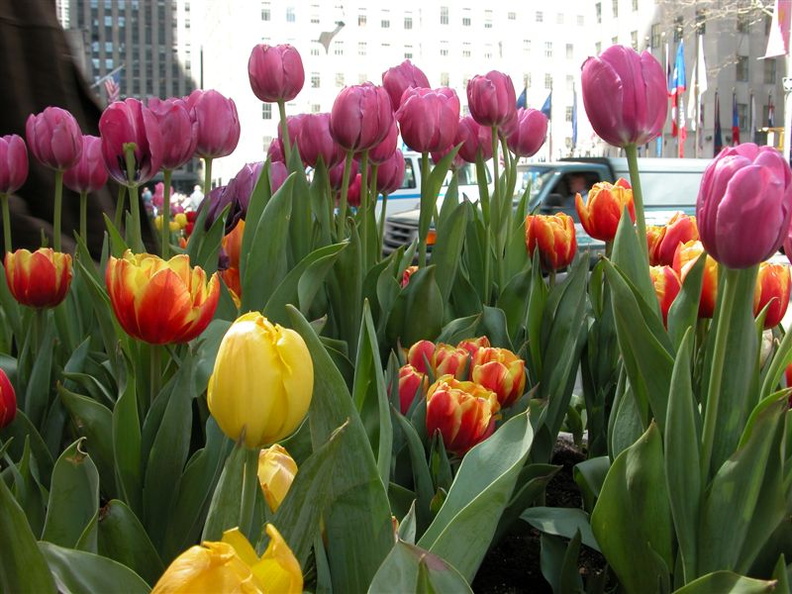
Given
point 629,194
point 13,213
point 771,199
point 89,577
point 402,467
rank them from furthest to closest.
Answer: point 13,213 < point 629,194 < point 402,467 < point 771,199 < point 89,577

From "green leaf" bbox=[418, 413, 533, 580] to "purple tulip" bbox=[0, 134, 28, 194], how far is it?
2.91 feet

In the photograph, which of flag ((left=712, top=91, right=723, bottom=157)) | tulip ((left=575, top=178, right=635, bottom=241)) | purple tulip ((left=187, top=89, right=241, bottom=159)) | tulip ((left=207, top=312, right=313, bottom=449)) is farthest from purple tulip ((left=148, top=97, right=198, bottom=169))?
flag ((left=712, top=91, right=723, bottom=157))

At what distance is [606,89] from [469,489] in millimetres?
340

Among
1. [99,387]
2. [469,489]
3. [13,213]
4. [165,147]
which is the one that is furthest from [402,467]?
[13,213]

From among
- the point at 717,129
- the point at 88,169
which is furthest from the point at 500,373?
the point at 717,129

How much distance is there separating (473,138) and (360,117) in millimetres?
488

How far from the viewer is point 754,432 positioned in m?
0.60

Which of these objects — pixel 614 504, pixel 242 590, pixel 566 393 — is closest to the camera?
pixel 242 590

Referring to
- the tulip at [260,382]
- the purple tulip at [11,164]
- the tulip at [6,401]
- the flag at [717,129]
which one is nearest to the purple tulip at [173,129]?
the purple tulip at [11,164]

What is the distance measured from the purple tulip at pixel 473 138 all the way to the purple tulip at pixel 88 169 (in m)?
0.56

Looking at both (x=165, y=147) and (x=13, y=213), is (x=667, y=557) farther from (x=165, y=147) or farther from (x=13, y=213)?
(x=13, y=213)

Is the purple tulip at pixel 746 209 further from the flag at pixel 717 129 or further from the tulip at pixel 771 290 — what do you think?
the flag at pixel 717 129

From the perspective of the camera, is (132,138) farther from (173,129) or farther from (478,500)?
(478,500)

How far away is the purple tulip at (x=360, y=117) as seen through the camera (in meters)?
1.13
